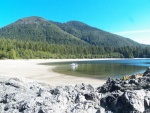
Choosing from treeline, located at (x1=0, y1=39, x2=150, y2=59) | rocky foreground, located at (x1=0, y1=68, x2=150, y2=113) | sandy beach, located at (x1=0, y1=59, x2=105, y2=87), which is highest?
treeline, located at (x1=0, y1=39, x2=150, y2=59)

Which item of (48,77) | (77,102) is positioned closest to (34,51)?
(48,77)

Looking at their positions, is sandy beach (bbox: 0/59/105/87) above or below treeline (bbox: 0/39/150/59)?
below

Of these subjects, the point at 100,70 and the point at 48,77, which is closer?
the point at 48,77

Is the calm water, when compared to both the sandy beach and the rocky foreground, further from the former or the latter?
the rocky foreground

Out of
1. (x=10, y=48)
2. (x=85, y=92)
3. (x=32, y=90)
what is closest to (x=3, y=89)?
(x=32, y=90)

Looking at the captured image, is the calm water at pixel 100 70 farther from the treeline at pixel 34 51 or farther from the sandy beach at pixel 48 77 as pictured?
the treeline at pixel 34 51

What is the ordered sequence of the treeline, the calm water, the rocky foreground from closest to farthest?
the rocky foreground → the calm water → the treeline

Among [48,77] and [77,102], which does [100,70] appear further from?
[77,102]

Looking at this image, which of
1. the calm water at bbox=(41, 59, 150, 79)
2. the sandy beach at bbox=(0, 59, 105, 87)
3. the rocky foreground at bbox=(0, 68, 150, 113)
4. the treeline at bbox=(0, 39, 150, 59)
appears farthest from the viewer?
the treeline at bbox=(0, 39, 150, 59)

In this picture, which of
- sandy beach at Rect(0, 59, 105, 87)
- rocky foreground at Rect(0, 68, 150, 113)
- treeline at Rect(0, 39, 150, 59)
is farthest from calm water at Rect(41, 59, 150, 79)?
treeline at Rect(0, 39, 150, 59)

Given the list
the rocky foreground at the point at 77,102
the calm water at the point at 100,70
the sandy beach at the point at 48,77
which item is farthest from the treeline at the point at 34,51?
the rocky foreground at the point at 77,102

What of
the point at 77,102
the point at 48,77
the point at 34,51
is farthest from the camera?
the point at 34,51

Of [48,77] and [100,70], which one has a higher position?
[100,70]

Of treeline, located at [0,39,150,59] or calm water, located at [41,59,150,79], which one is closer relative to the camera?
calm water, located at [41,59,150,79]
